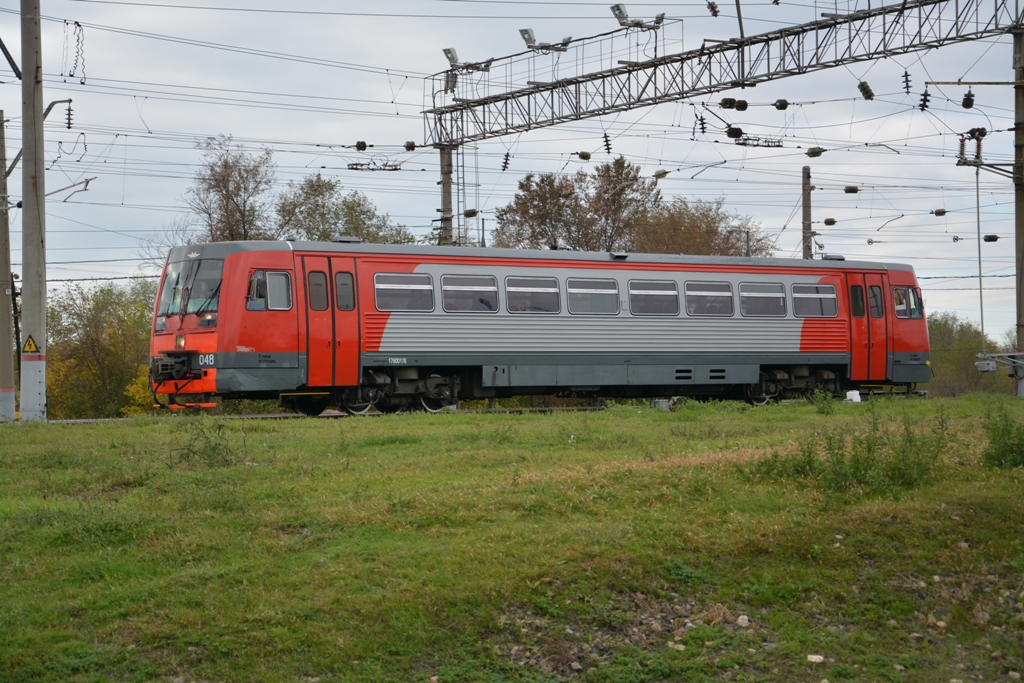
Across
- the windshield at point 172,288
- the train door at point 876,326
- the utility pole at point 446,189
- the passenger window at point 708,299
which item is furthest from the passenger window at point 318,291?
the train door at point 876,326

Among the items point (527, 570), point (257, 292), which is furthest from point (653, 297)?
point (527, 570)

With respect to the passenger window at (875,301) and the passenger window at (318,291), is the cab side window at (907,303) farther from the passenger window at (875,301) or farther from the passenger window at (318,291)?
the passenger window at (318,291)

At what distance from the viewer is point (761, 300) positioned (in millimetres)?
25812

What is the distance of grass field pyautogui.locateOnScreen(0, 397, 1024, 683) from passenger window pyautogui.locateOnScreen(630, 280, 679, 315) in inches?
496

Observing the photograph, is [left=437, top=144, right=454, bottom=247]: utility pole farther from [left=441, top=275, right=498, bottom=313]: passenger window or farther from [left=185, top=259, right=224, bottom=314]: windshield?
[left=185, top=259, right=224, bottom=314]: windshield

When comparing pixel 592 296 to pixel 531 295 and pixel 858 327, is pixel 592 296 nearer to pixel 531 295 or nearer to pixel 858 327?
pixel 531 295

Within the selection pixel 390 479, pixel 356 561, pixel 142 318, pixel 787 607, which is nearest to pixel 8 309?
pixel 390 479

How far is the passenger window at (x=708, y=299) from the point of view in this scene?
25.0m

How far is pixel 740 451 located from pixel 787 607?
501 centimetres

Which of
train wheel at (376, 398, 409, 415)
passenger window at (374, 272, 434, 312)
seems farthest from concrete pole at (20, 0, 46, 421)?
passenger window at (374, 272, 434, 312)

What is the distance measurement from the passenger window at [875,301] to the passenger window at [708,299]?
4336mm

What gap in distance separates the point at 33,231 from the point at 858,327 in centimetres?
1909

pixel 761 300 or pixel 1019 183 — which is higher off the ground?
pixel 1019 183

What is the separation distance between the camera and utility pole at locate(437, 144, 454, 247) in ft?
106
